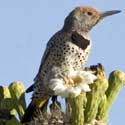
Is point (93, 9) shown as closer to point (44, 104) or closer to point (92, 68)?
point (44, 104)

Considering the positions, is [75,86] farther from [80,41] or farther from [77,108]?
[80,41]

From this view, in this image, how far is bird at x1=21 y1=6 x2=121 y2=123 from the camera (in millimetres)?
7367

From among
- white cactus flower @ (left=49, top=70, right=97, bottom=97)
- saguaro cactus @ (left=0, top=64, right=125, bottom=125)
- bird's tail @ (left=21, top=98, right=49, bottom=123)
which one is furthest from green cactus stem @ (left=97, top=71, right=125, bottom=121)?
bird's tail @ (left=21, top=98, right=49, bottom=123)

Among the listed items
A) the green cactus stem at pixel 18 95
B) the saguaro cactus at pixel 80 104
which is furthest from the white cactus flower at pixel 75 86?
the green cactus stem at pixel 18 95

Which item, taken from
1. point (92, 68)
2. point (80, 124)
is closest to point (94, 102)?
point (80, 124)

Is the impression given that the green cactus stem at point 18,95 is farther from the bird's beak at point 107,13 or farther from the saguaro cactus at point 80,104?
the bird's beak at point 107,13

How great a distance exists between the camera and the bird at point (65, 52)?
7367mm

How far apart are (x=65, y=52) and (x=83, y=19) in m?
0.84

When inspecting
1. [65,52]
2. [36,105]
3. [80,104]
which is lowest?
[36,105]

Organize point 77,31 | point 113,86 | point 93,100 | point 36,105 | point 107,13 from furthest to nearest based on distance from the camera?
point 77,31 < point 107,13 < point 36,105 < point 113,86 < point 93,100

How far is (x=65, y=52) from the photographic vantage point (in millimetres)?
7516

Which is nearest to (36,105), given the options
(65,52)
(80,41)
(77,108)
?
(65,52)

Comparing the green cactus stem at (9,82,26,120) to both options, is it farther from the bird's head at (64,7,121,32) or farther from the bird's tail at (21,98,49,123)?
the bird's head at (64,7,121,32)

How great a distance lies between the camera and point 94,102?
14.7 feet
